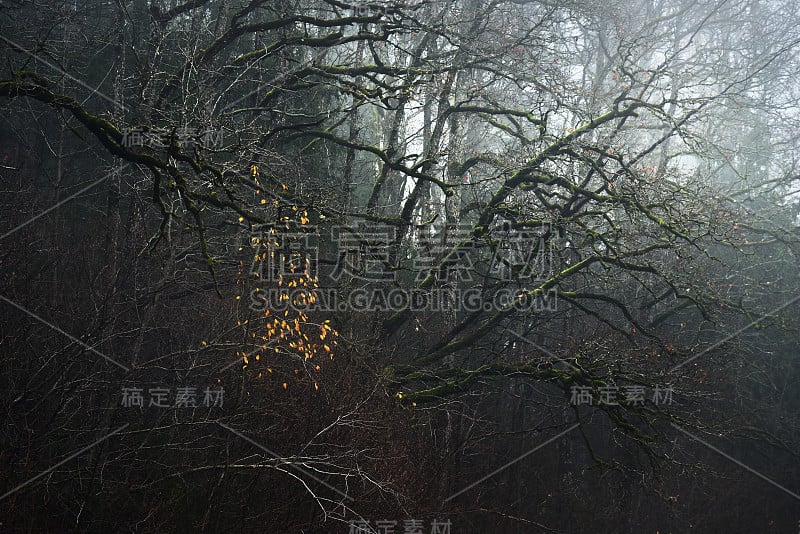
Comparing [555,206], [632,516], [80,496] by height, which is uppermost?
[555,206]

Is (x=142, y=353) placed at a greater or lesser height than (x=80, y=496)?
greater

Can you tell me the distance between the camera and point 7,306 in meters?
8.91

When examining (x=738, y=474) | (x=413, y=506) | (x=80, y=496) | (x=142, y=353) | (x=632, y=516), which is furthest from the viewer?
(x=738, y=474)

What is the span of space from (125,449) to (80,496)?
625mm

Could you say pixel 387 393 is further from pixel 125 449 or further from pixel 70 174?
pixel 70 174

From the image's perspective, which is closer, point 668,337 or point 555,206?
point 555,206

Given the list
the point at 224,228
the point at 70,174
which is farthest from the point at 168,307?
the point at 70,174

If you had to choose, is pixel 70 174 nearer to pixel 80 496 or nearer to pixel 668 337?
pixel 80 496

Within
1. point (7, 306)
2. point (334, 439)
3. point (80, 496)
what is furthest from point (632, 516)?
point (7, 306)

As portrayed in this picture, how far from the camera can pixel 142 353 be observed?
10.6m

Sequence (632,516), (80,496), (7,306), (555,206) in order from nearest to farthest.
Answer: (80,496), (7,306), (555,206), (632,516)

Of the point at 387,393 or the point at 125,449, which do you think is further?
the point at 387,393

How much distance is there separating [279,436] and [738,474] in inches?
512

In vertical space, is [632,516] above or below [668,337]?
below
